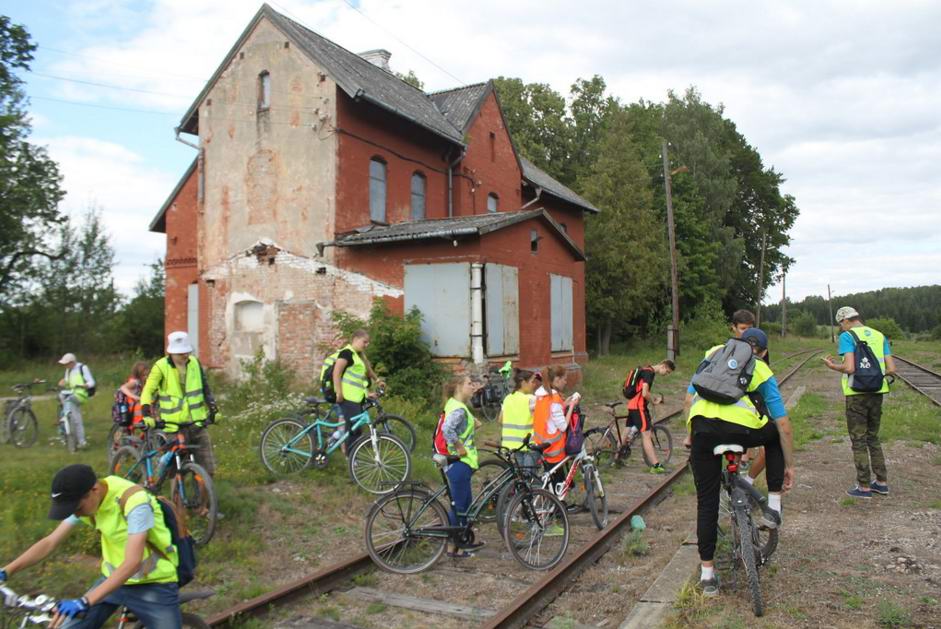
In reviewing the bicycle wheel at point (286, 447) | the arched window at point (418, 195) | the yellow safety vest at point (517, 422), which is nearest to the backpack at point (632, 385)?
the yellow safety vest at point (517, 422)

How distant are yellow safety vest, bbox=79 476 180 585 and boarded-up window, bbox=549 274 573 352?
52.1ft

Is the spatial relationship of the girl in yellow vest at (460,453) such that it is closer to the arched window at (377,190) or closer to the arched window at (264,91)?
the arched window at (377,190)

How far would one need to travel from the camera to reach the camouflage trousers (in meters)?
7.71

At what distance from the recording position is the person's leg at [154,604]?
11.8 feet

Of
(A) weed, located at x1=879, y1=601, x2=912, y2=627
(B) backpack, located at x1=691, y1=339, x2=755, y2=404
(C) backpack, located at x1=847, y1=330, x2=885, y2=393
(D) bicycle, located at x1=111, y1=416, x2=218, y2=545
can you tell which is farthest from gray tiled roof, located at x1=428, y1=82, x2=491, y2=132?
(A) weed, located at x1=879, y1=601, x2=912, y2=627

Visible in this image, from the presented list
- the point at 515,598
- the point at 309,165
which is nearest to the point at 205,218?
the point at 309,165

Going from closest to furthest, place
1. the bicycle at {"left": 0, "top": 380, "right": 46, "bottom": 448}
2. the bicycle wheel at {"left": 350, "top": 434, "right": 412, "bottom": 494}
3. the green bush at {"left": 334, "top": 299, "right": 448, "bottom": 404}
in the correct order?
the bicycle wheel at {"left": 350, "top": 434, "right": 412, "bottom": 494} < the bicycle at {"left": 0, "top": 380, "right": 46, "bottom": 448} < the green bush at {"left": 334, "top": 299, "right": 448, "bottom": 404}

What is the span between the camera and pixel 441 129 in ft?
64.7

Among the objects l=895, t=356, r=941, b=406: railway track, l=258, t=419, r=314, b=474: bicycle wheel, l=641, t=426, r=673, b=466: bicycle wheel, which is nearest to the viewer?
l=258, t=419, r=314, b=474: bicycle wheel

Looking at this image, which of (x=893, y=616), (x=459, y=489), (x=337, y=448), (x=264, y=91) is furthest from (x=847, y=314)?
(x=264, y=91)

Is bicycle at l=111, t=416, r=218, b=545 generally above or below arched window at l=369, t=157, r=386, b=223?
below

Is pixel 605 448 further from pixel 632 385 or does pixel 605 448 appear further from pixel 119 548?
pixel 119 548

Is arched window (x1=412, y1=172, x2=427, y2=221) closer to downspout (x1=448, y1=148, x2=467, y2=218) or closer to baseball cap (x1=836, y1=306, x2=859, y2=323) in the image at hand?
downspout (x1=448, y1=148, x2=467, y2=218)

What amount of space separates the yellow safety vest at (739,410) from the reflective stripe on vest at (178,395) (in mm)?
4839
